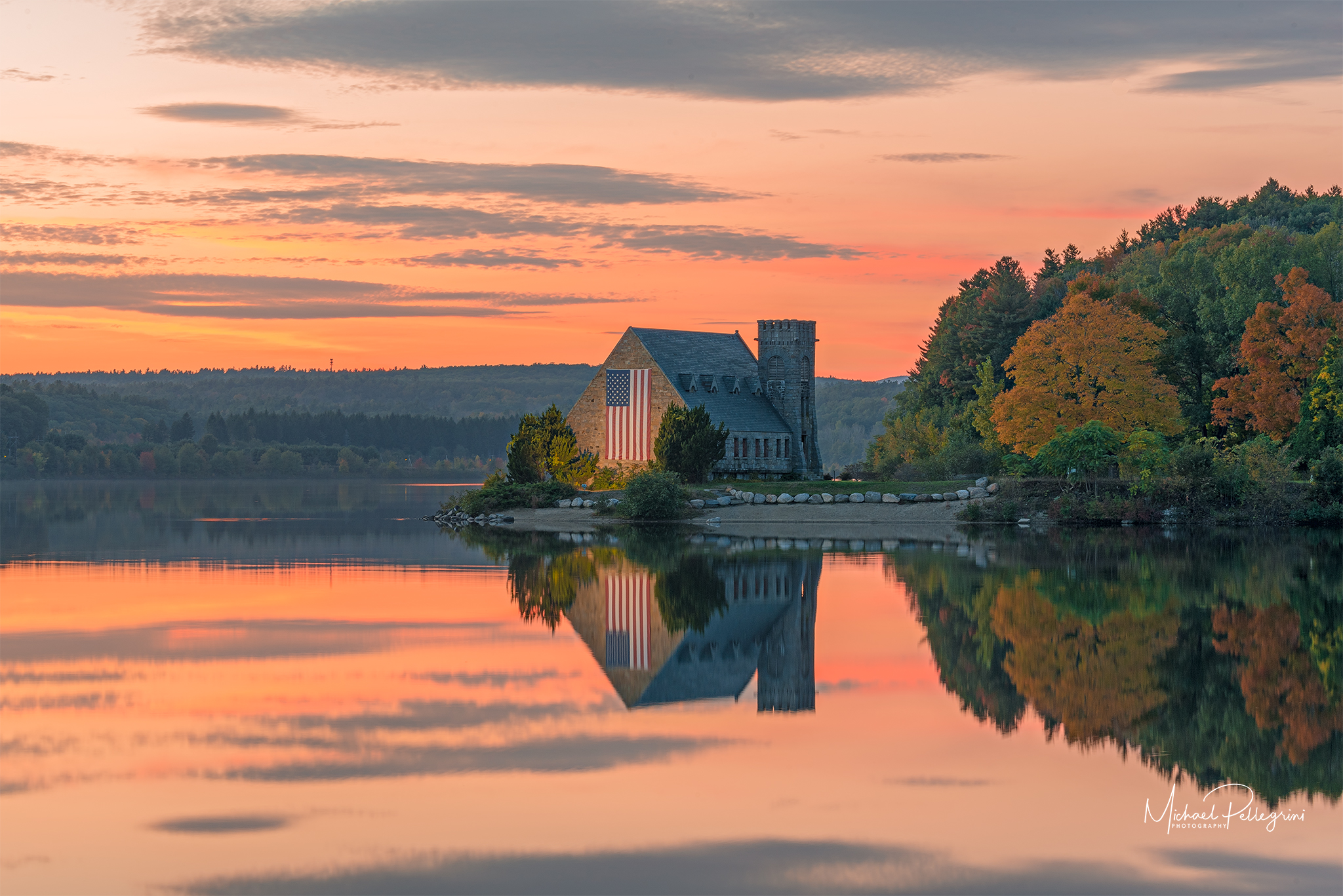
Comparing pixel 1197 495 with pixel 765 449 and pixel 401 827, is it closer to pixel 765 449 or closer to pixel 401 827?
pixel 765 449

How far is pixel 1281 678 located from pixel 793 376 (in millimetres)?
54169

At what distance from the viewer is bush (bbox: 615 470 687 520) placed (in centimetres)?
5381

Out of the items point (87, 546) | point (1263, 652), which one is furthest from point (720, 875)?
point (87, 546)

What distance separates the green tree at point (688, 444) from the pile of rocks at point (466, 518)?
7.60 meters

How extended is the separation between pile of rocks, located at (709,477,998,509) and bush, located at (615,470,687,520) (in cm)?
132

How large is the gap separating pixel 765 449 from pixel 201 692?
52.6m

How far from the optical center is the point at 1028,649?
62.6 ft

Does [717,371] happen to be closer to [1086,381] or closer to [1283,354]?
[1086,381]

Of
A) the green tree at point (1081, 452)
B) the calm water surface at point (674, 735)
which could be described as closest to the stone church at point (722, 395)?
the green tree at point (1081, 452)

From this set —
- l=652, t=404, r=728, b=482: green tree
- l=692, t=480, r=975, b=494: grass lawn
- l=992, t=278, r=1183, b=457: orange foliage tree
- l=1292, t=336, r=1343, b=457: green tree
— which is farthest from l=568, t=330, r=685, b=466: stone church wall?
l=1292, t=336, r=1343, b=457: green tree

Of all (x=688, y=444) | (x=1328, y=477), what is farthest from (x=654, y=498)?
(x=1328, y=477)

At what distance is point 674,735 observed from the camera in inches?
554

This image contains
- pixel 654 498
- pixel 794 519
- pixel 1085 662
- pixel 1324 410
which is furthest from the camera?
pixel 654 498

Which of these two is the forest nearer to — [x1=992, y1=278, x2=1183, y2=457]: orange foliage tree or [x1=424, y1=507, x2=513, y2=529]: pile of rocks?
[x1=992, y1=278, x2=1183, y2=457]: orange foliage tree
